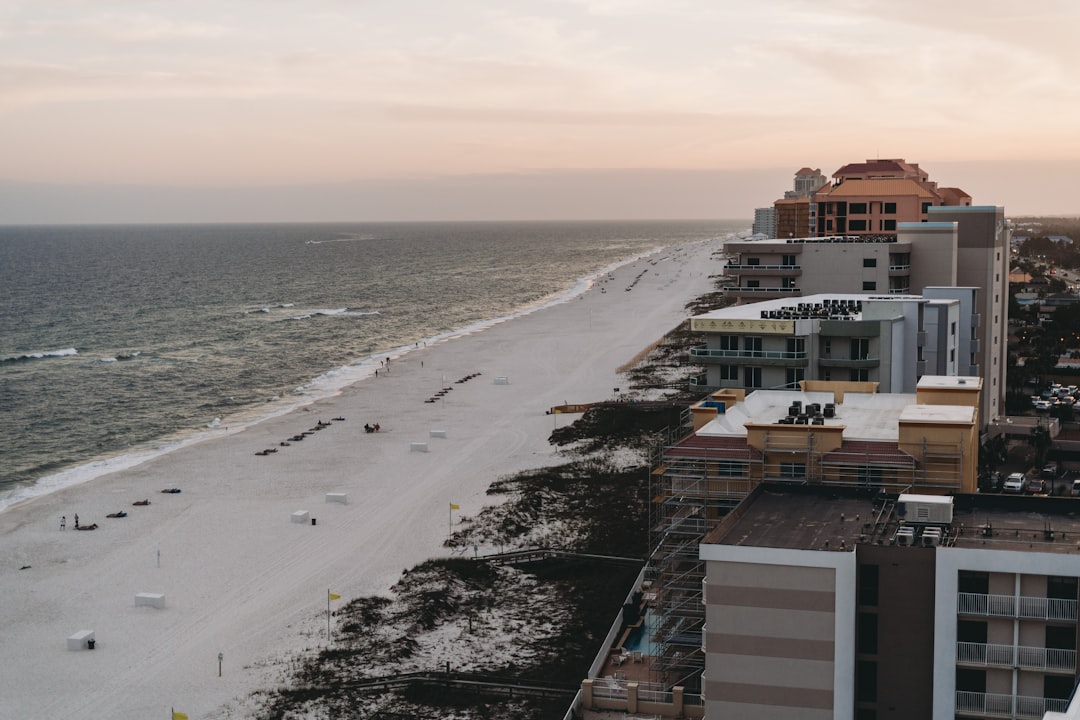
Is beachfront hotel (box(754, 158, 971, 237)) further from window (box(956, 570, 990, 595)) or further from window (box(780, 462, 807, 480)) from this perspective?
window (box(956, 570, 990, 595))

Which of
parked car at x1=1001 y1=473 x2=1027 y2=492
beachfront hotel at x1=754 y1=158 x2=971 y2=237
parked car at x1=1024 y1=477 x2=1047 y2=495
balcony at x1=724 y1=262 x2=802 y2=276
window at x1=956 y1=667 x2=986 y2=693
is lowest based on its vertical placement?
parked car at x1=1024 y1=477 x2=1047 y2=495

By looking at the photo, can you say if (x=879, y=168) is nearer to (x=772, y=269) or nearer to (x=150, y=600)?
(x=772, y=269)

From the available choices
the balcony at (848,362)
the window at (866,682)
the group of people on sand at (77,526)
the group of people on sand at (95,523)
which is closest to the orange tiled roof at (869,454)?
the window at (866,682)

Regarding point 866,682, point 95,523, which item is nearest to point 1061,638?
point 866,682

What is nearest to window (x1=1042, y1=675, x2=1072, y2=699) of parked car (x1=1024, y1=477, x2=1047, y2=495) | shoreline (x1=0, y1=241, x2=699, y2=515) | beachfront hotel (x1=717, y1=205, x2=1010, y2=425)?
parked car (x1=1024, y1=477, x2=1047, y2=495)

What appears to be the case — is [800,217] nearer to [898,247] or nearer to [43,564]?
[898,247]

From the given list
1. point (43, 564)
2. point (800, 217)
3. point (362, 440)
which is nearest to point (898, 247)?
point (362, 440)
